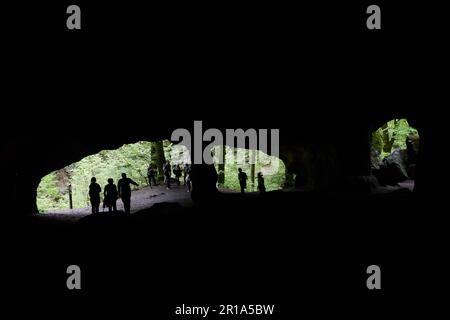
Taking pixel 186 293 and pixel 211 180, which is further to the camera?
pixel 211 180

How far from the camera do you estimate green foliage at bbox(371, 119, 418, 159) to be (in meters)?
24.5

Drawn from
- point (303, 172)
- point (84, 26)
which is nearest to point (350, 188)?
point (303, 172)

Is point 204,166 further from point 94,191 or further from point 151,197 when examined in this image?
point 94,191

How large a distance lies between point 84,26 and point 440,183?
9.92 m

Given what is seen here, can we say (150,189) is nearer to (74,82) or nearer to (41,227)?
(41,227)

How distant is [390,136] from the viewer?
26578mm

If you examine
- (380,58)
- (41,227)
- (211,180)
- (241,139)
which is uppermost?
(380,58)

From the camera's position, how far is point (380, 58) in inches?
314

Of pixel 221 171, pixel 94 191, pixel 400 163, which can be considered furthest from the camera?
pixel 221 171

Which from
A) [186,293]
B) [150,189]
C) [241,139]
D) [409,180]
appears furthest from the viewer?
[150,189]

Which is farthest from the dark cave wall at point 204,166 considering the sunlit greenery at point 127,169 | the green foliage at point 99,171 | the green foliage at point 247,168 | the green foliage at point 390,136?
the green foliage at point 390,136

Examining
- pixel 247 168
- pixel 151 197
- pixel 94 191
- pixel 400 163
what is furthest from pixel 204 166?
pixel 400 163

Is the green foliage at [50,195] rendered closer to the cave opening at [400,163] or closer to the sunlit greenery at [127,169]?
the sunlit greenery at [127,169]

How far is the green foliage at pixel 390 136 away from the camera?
2451cm
